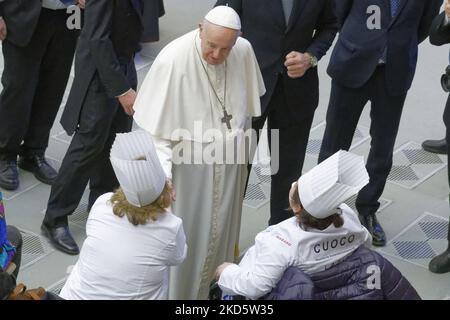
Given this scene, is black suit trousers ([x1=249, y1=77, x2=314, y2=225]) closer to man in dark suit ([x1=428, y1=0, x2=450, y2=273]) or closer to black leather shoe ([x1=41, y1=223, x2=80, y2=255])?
man in dark suit ([x1=428, y1=0, x2=450, y2=273])

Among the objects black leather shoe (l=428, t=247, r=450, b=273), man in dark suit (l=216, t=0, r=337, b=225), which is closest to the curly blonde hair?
man in dark suit (l=216, t=0, r=337, b=225)

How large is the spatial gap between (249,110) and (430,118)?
292 cm

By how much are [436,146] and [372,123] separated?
4.25ft

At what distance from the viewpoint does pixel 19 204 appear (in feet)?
21.0

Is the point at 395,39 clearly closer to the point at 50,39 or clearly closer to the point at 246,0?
the point at 246,0

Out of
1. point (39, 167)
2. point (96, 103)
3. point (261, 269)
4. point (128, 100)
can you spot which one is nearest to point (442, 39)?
point (128, 100)

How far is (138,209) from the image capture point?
13.8ft

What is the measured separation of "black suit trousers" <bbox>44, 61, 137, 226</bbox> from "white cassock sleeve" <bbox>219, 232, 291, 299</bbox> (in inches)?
72.2

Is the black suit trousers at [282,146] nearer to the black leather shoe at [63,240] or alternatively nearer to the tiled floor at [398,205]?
the tiled floor at [398,205]

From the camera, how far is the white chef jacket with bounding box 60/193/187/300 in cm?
420

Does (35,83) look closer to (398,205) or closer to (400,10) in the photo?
(400,10)

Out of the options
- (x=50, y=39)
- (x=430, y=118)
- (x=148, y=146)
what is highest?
(x=148, y=146)

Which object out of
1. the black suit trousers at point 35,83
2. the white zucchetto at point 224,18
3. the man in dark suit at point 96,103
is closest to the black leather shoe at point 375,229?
the man in dark suit at point 96,103

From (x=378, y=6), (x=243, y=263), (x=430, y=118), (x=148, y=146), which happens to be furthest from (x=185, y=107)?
(x=430, y=118)
